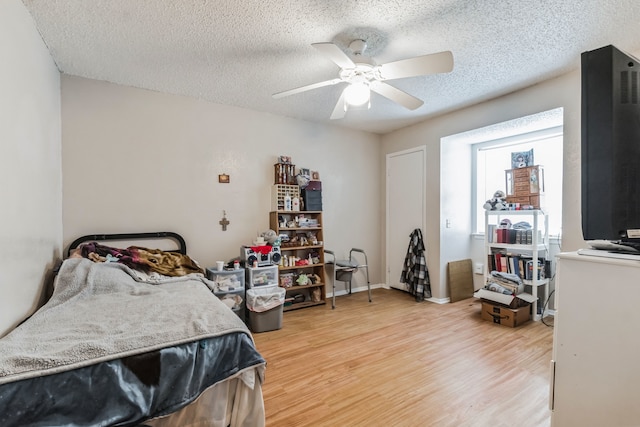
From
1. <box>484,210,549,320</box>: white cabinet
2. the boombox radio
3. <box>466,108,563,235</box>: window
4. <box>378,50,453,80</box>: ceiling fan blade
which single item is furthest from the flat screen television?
the boombox radio

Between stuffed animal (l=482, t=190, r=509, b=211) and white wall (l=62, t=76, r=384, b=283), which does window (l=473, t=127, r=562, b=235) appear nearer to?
stuffed animal (l=482, t=190, r=509, b=211)

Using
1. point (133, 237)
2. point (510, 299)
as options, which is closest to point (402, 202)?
point (510, 299)

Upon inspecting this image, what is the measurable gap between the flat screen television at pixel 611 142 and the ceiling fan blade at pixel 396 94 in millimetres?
1139

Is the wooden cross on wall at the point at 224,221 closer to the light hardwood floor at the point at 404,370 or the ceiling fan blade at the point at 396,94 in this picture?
the light hardwood floor at the point at 404,370

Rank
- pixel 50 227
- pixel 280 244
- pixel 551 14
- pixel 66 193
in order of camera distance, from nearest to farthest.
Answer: pixel 551 14 → pixel 50 227 → pixel 66 193 → pixel 280 244

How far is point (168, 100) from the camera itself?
295 cm

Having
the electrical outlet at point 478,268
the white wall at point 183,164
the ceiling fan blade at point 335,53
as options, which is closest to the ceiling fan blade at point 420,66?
the ceiling fan blade at point 335,53

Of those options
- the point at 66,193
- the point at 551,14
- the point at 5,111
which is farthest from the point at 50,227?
the point at 551,14

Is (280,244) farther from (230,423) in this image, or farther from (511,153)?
(511,153)

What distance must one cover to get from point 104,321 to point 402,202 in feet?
12.1

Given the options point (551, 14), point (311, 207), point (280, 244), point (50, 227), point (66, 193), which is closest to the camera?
point (551, 14)

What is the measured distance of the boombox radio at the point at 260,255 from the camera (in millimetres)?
3049

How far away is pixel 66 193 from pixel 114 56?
1.27m

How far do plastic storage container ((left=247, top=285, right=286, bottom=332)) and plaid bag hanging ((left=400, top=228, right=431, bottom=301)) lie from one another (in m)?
1.93
